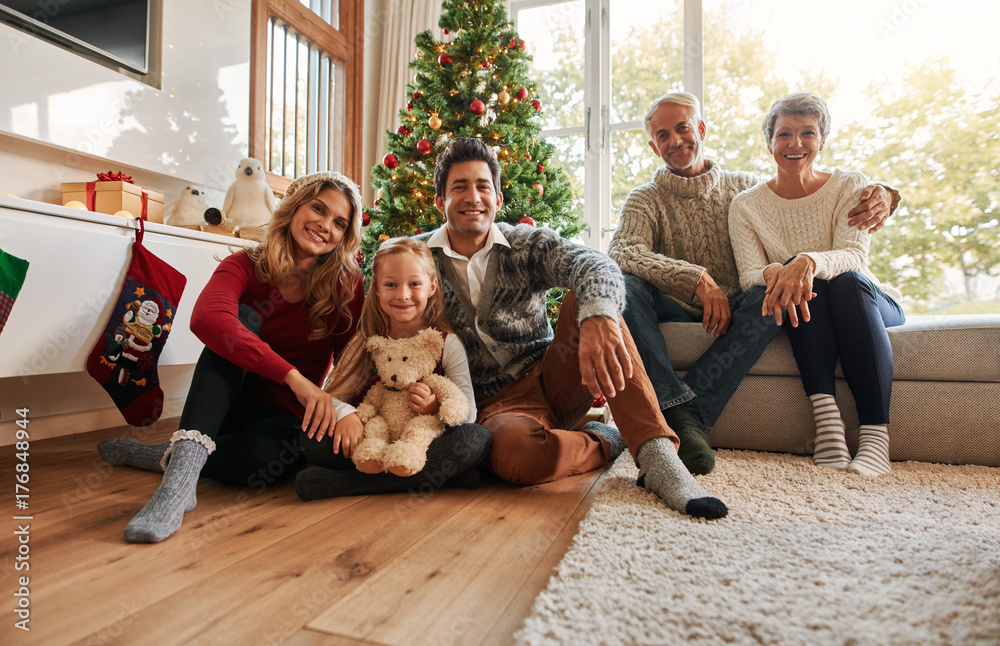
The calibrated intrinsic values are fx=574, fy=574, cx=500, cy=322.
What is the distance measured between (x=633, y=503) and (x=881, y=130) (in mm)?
3104

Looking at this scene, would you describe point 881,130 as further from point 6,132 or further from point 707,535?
point 6,132

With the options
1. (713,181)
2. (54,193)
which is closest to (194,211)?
(54,193)

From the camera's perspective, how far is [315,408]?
1.21 m

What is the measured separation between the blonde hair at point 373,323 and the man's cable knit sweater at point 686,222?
74cm

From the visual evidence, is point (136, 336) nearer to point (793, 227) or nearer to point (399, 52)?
point (793, 227)

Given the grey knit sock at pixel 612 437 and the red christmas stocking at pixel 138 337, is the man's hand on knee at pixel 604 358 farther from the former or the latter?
the red christmas stocking at pixel 138 337

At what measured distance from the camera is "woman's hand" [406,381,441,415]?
4.12 feet

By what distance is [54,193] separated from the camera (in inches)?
80.0

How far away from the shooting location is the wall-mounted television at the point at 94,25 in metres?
1.87

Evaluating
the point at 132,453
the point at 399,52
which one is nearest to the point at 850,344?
the point at 132,453

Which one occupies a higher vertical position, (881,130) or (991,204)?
(881,130)

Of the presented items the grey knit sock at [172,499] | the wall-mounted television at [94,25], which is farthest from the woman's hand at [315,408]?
the wall-mounted television at [94,25]

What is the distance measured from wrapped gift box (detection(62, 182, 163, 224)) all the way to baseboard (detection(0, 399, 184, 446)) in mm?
742

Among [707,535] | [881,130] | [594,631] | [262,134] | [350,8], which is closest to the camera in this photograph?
[594,631]
